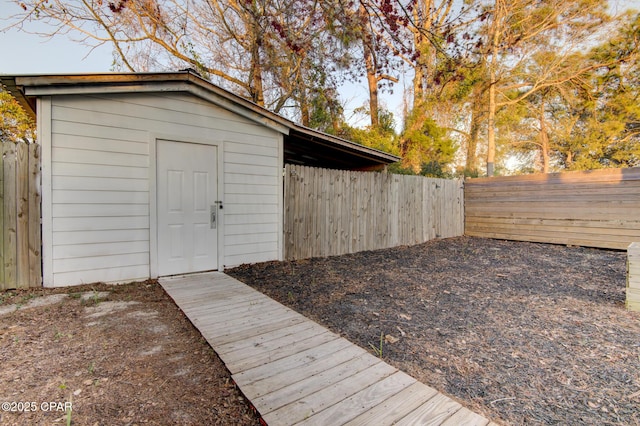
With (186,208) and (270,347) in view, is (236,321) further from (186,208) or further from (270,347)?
(186,208)

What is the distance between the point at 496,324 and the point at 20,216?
5438 mm

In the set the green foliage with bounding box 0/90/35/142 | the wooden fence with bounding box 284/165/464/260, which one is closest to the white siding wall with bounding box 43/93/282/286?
the wooden fence with bounding box 284/165/464/260

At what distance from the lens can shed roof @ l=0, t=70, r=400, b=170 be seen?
3285 millimetres

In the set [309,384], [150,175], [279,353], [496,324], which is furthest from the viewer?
[150,175]

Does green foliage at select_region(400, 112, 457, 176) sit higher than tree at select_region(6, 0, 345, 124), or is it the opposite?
tree at select_region(6, 0, 345, 124)

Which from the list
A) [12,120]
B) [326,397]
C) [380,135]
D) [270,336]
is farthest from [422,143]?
[12,120]

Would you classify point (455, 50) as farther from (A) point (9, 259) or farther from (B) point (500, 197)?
(A) point (9, 259)

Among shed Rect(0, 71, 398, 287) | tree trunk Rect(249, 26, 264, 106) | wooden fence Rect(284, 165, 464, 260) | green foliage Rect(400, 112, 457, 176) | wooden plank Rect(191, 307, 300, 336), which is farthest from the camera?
green foliage Rect(400, 112, 457, 176)

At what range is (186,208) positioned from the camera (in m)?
4.25

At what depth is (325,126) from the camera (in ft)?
32.3

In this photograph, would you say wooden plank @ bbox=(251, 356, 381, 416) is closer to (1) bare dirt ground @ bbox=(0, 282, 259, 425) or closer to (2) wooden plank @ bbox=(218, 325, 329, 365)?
(1) bare dirt ground @ bbox=(0, 282, 259, 425)

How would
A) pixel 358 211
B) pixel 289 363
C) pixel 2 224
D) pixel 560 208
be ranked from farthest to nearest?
pixel 560 208, pixel 358 211, pixel 2 224, pixel 289 363

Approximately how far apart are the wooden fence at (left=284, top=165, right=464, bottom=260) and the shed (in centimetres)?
43

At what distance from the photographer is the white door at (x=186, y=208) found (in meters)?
4.08
